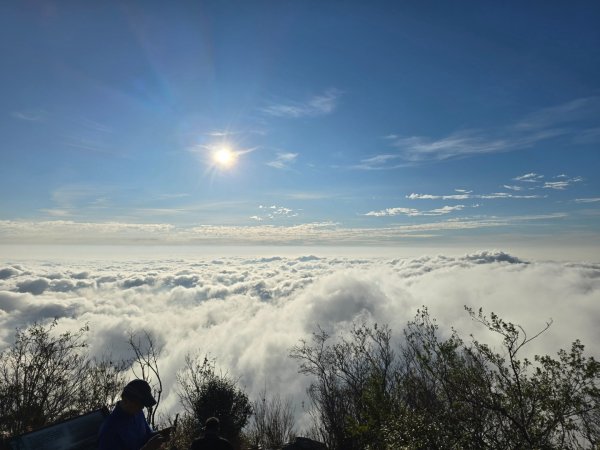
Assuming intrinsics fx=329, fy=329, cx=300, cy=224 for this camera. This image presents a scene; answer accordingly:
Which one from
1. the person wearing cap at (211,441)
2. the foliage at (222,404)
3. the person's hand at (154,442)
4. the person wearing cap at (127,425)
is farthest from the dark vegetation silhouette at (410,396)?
the person wearing cap at (127,425)

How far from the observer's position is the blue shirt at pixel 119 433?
4809 millimetres

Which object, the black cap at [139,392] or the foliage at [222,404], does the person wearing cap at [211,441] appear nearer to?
the black cap at [139,392]

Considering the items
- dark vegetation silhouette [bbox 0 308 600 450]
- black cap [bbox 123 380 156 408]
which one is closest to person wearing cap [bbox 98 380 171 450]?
black cap [bbox 123 380 156 408]

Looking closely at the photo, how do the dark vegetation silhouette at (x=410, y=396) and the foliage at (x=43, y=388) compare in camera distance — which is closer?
the dark vegetation silhouette at (x=410, y=396)

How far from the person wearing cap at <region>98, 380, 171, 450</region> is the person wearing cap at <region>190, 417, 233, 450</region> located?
70 centimetres

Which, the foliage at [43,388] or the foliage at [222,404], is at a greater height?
the foliage at [43,388]

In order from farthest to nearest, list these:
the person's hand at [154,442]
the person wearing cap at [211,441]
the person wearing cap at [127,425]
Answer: the person wearing cap at [211,441] → the person wearing cap at [127,425] → the person's hand at [154,442]

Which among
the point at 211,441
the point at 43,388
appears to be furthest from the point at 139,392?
the point at 43,388

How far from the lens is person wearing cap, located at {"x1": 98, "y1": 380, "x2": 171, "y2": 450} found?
15.8 ft

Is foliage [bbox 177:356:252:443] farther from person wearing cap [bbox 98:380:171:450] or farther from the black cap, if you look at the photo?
the black cap

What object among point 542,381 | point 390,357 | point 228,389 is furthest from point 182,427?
point 542,381

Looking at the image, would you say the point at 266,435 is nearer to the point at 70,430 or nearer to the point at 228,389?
the point at 228,389

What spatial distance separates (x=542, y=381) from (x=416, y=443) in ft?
12.2

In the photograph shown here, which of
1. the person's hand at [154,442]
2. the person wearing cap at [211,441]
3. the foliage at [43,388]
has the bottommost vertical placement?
the foliage at [43,388]
